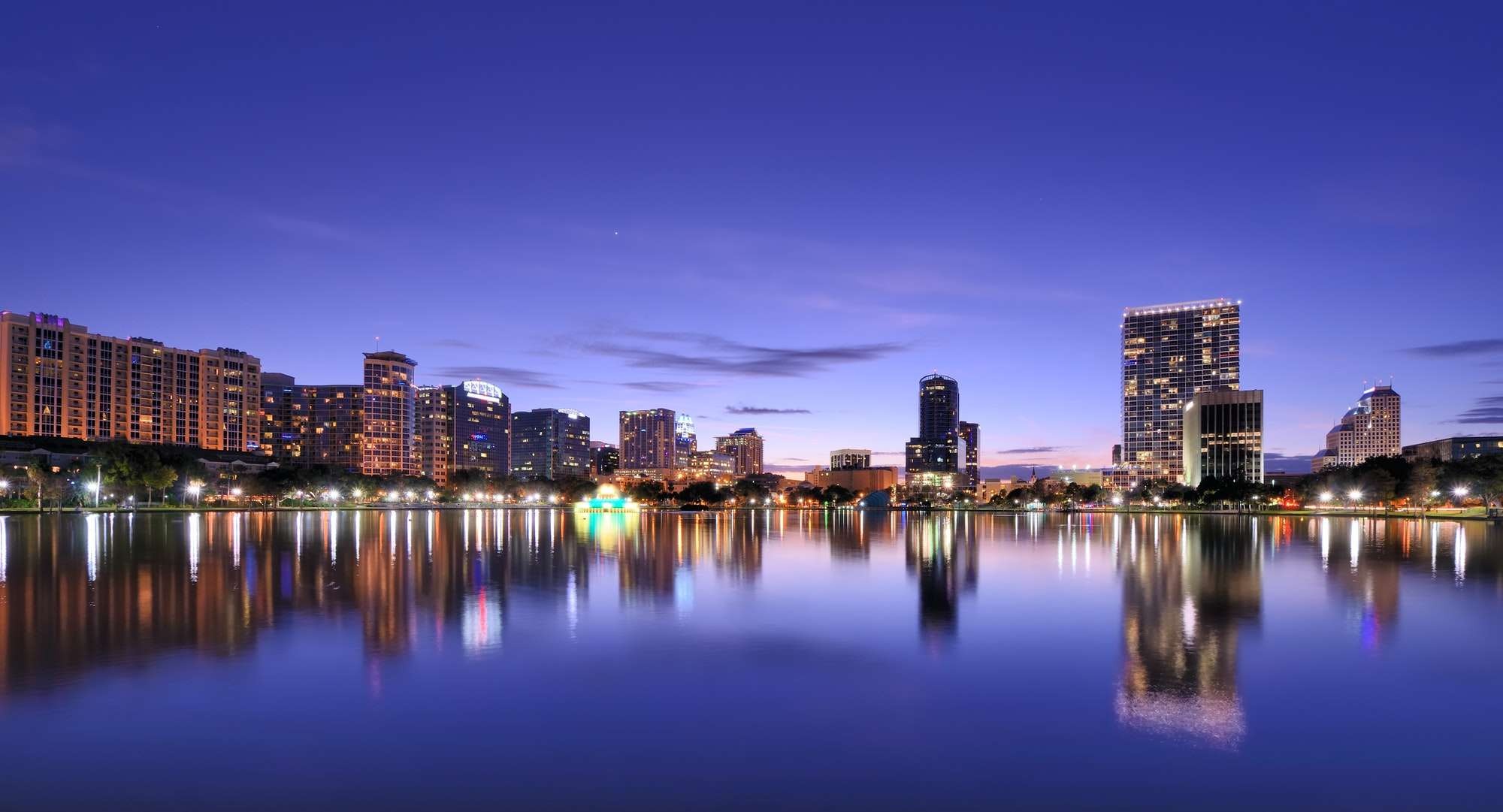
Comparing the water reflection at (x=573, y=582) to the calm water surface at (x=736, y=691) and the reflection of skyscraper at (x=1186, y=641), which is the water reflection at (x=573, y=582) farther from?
the calm water surface at (x=736, y=691)

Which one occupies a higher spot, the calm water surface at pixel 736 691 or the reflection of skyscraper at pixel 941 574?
the calm water surface at pixel 736 691

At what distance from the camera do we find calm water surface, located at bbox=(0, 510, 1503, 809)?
12.0 meters

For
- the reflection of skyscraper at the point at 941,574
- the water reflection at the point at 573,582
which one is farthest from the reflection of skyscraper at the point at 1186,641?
the reflection of skyscraper at the point at 941,574

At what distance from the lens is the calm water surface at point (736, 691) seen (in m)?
12.0

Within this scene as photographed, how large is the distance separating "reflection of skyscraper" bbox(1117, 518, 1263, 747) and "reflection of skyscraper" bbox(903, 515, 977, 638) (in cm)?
505

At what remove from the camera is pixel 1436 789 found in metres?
12.1

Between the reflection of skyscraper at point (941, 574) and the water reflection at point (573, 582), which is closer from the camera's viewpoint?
the water reflection at point (573, 582)

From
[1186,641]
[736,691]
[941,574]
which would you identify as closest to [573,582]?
[941,574]

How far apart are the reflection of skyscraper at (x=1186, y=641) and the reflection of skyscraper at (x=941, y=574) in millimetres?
5050

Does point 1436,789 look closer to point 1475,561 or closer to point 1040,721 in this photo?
point 1040,721

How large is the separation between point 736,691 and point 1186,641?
479 inches

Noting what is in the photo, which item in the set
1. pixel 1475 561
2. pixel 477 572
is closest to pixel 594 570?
pixel 477 572

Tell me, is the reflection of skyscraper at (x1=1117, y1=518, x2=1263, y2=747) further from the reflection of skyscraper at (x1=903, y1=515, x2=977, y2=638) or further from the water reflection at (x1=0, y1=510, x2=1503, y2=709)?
the reflection of skyscraper at (x1=903, y1=515, x2=977, y2=638)

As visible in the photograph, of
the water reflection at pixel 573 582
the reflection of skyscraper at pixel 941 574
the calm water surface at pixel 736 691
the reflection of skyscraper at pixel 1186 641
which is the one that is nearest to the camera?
the calm water surface at pixel 736 691
